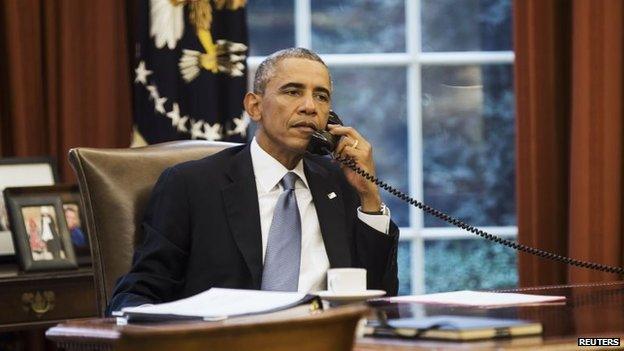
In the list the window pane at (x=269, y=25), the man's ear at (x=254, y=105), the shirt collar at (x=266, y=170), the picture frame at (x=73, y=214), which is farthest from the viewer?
the window pane at (x=269, y=25)

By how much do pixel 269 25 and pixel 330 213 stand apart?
183cm

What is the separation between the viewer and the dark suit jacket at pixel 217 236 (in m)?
2.99

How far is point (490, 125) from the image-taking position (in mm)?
5016

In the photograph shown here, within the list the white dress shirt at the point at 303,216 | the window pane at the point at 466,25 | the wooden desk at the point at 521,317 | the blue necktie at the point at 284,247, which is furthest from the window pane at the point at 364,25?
the wooden desk at the point at 521,317

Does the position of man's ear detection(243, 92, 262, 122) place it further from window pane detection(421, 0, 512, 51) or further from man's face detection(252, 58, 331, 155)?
window pane detection(421, 0, 512, 51)

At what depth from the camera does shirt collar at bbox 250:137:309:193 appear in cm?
328

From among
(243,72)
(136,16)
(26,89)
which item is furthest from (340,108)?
(26,89)

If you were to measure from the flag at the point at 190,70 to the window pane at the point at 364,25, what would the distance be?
581 millimetres

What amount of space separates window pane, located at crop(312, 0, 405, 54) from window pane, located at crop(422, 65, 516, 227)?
0.22 m

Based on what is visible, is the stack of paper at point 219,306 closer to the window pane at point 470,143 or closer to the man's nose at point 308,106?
the man's nose at point 308,106

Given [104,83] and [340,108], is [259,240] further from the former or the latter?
[340,108]

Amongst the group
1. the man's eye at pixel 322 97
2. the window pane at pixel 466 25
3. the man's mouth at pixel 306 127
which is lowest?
the man's mouth at pixel 306 127

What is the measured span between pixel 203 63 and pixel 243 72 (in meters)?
0.17

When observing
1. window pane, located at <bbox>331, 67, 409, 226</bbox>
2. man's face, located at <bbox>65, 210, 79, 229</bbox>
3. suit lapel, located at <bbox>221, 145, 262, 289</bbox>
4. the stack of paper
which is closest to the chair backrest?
suit lapel, located at <bbox>221, 145, 262, 289</bbox>
